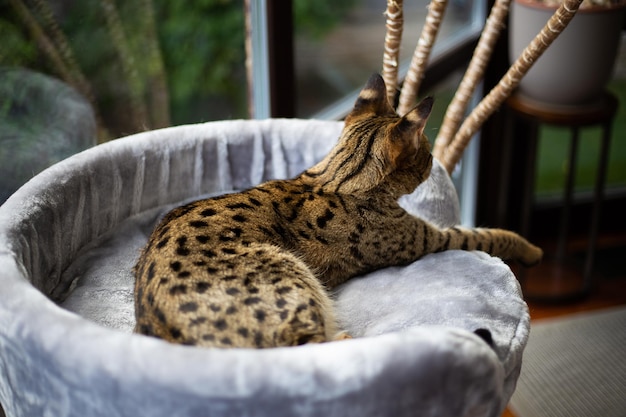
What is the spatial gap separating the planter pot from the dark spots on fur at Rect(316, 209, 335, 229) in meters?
0.95

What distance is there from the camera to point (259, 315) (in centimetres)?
115

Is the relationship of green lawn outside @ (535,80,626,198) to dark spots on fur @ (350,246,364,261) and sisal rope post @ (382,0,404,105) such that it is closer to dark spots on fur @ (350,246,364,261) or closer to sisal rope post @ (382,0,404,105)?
sisal rope post @ (382,0,404,105)

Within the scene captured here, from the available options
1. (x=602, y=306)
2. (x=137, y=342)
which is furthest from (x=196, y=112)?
(x=602, y=306)

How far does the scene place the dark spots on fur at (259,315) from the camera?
1.14 m

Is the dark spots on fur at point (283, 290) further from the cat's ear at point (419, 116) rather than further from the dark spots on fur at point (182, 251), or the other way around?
the cat's ear at point (419, 116)

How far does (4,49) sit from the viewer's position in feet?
5.70

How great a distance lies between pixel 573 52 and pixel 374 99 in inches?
30.2

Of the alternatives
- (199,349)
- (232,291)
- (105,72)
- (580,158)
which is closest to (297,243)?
(232,291)

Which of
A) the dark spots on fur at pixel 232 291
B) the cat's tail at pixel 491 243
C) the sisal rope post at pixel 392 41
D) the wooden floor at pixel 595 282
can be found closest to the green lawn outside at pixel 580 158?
the wooden floor at pixel 595 282

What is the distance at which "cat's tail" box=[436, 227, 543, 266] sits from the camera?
1606mm

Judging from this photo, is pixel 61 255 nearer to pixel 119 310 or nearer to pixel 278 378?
pixel 119 310

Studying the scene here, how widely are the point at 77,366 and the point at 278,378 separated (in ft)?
0.93

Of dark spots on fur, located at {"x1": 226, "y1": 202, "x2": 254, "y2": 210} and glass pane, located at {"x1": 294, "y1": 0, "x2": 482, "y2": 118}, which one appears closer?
dark spots on fur, located at {"x1": 226, "y1": 202, "x2": 254, "y2": 210}

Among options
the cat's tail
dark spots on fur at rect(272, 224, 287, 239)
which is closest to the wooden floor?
the cat's tail
